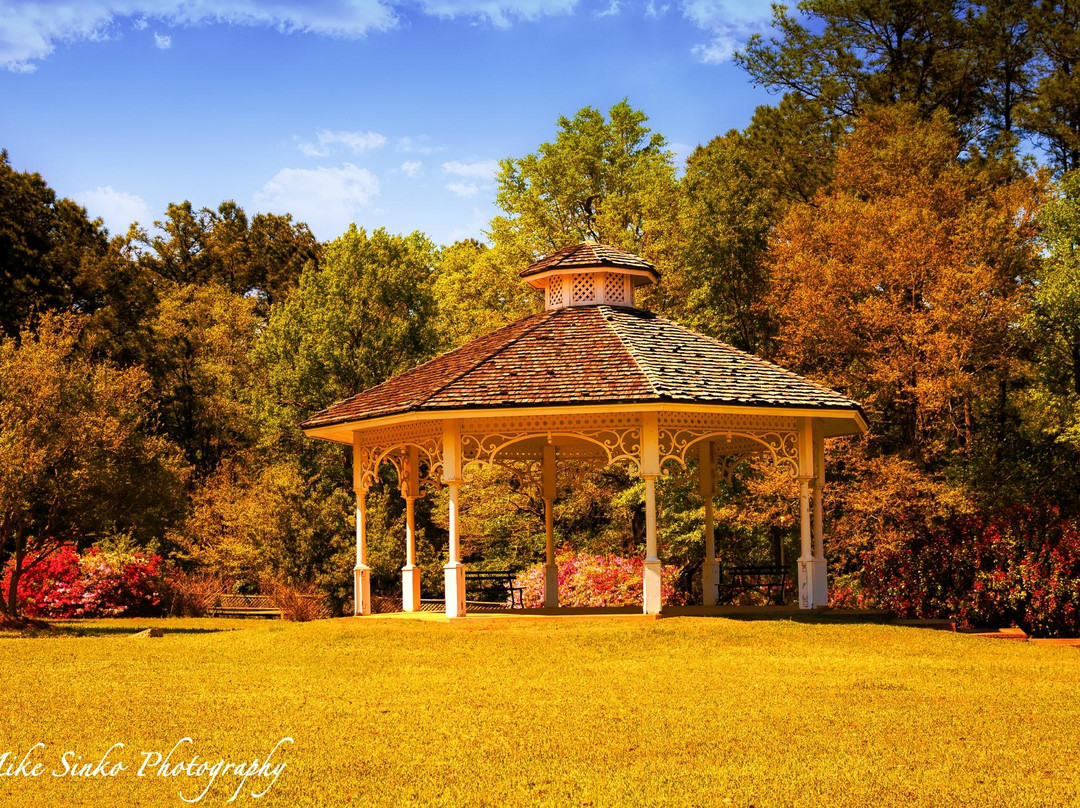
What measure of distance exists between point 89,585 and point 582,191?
20590 millimetres

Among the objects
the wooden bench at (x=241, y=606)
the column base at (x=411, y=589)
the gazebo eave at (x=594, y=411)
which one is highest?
the gazebo eave at (x=594, y=411)

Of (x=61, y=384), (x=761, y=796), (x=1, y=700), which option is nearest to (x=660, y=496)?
(x=61, y=384)

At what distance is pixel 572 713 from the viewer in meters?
12.2

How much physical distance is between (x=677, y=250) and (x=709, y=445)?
11.5 metres

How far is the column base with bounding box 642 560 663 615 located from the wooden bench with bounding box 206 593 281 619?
15.0m

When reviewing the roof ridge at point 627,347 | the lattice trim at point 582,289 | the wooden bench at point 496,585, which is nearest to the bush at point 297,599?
the wooden bench at point 496,585

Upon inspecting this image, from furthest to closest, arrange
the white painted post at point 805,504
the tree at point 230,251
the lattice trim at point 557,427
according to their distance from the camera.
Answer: the tree at point 230,251 < the white painted post at point 805,504 < the lattice trim at point 557,427

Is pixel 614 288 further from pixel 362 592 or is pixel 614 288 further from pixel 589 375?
pixel 362 592

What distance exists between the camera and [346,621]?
65.6 feet

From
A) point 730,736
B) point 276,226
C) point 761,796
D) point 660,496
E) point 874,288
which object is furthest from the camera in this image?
point 276,226

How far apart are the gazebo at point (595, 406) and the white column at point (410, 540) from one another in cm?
3

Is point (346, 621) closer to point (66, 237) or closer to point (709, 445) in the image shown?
point (709, 445)

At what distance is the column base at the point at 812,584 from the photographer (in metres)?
21.7

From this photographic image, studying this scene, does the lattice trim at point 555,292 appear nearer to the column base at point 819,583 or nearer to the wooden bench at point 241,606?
the column base at point 819,583
